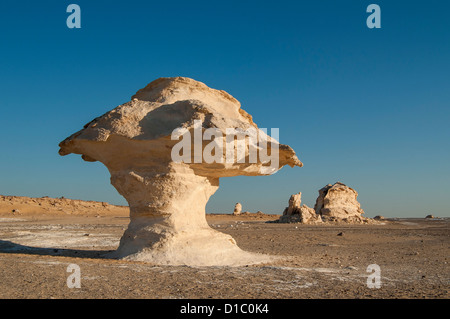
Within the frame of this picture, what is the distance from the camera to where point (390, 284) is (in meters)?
6.02

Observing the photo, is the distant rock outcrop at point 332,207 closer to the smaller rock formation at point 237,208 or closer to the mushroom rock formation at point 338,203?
the mushroom rock formation at point 338,203

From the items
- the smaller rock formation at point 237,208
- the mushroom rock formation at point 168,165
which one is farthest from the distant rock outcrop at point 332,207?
the mushroom rock formation at point 168,165

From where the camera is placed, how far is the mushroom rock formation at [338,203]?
31.0 m

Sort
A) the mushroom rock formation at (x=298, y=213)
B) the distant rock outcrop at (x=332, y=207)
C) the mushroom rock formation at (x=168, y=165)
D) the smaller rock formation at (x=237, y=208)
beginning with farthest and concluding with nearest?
the smaller rock formation at (x=237, y=208)
the distant rock outcrop at (x=332, y=207)
the mushroom rock formation at (x=298, y=213)
the mushroom rock formation at (x=168, y=165)

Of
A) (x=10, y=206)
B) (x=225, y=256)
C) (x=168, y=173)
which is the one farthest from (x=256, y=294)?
(x=10, y=206)

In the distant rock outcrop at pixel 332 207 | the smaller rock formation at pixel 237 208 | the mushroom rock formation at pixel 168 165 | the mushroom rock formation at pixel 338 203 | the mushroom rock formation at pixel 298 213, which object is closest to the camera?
the mushroom rock formation at pixel 168 165

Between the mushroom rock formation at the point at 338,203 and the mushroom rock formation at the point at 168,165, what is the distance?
23.0 m

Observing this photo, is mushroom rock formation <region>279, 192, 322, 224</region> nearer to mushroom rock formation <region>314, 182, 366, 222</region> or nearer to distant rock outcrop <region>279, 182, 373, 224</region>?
distant rock outcrop <region>279, 182, 373, 224</region>

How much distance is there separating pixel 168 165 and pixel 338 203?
25.6m

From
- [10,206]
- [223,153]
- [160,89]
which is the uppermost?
[160,89]

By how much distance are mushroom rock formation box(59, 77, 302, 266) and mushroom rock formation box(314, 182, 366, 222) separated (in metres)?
23.0
